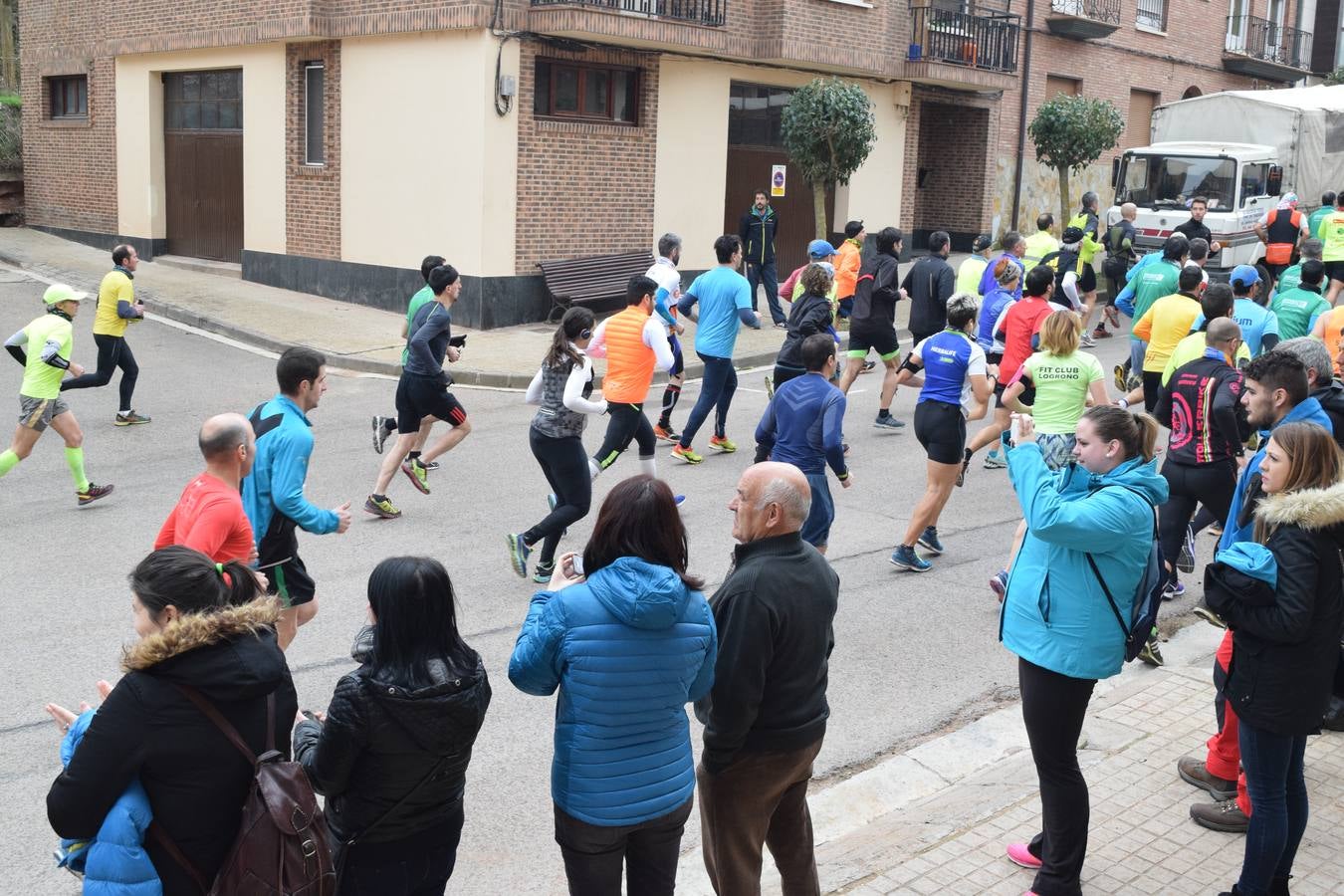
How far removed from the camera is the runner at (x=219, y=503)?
5.26 metres

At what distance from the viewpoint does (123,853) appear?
10.3ft

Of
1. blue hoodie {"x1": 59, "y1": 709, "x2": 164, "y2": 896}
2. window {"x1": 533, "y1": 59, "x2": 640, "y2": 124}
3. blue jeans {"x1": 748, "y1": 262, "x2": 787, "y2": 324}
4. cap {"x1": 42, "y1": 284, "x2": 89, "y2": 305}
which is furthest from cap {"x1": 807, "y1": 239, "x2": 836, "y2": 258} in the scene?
blue hoodie {"x1": 59, "y1": 709, "x2": 164, "y2": 896}

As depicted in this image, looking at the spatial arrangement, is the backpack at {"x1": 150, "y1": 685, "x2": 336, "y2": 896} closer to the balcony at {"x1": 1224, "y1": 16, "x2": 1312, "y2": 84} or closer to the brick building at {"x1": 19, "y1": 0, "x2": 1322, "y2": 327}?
the brick building at {"x1": 19, "y1": 0, "x2": 1322, "y2": 327}

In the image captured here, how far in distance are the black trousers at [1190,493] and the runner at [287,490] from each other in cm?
447

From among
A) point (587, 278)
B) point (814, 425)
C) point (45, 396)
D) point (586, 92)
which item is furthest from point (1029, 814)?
point (586, 92)

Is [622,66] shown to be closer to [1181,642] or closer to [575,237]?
[575,237]

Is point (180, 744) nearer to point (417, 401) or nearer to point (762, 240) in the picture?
point (417, 401)

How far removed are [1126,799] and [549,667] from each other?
293 cm

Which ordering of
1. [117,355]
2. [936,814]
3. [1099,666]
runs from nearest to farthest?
[1099,666]
[936,814]
[117,355]

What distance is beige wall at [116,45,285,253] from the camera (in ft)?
67.8

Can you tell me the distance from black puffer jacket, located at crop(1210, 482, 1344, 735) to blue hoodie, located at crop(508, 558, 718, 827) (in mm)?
1921

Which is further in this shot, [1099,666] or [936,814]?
[936,814]

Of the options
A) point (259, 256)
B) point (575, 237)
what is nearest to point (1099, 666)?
point (575, 237)

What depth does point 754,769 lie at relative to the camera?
13.3ft
